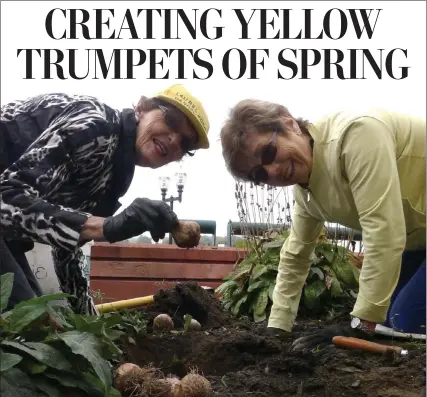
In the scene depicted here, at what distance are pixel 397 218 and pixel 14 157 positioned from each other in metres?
0.82

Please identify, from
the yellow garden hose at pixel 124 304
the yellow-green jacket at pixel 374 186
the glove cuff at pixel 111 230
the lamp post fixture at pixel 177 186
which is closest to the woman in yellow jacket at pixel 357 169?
the yellow-green jacket at pixel 374 186

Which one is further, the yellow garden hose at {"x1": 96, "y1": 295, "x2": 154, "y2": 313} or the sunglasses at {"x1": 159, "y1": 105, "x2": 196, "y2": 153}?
the yellow garden hose at {"x1": 96, "y1": 295, "x2": 154, "y2": 313}

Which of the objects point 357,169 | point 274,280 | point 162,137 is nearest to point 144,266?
point 162,137

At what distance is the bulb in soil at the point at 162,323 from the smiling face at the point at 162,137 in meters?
0.66

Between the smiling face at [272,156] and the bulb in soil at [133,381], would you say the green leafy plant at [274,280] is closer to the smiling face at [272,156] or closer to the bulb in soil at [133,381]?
the smiling face at [272,156]

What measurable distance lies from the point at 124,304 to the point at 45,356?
0.87 m

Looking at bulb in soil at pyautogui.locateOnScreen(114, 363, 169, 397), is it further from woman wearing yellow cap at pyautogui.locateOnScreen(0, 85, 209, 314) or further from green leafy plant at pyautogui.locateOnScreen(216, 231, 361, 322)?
green leafy plant at pyautogui.locateOnScreen(216, 231, 361, 322)

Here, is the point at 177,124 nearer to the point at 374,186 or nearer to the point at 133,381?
the point at 374,186

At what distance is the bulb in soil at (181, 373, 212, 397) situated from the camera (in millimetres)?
1215

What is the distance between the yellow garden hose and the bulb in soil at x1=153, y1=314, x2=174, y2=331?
4.0 inches

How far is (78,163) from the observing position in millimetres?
1371

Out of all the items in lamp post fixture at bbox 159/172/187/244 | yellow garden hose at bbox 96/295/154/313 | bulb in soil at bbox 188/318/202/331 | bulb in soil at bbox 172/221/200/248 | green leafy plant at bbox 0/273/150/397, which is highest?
lamp post fixture at bbox 159/172/187/244

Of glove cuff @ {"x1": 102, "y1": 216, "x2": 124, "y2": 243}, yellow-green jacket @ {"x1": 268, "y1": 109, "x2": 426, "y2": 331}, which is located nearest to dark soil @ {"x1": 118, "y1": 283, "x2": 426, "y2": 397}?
yellow-green jacket @ {"x1": 268, "y1": 109, "x2": 426, "y2": 331}

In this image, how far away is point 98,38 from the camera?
1.11 metres
